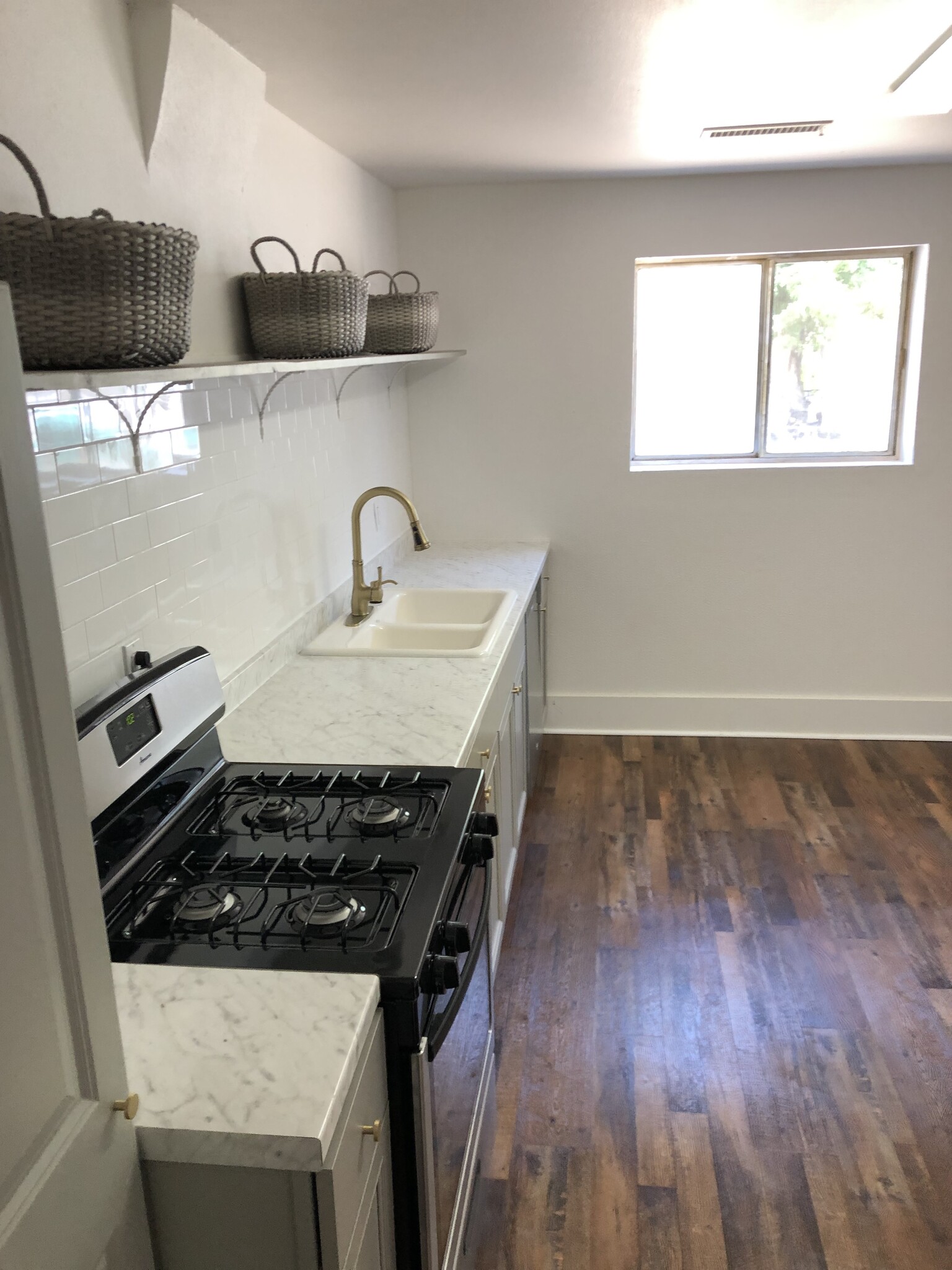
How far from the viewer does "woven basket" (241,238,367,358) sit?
2.28 metres

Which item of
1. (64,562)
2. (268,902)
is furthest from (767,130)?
(268,902)

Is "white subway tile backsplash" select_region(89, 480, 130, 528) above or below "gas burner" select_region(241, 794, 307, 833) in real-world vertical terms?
above

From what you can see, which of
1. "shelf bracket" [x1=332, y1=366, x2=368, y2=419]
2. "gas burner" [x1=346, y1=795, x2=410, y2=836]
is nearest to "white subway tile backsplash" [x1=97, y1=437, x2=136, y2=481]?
"gas burner" [x1=346, y1=795, x2=410, y2=836]

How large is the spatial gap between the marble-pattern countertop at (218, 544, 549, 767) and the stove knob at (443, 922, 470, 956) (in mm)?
551

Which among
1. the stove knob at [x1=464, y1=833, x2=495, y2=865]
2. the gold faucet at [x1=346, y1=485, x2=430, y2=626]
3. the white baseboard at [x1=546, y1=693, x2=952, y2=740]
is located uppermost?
the gold faucet at [x1=346, y1=485, x2=430, y2=626]

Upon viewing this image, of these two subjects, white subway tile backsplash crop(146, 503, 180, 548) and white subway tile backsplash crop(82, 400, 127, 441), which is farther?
white subway tile backsplash crop(146, 503, 180, 548)

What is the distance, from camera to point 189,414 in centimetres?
215

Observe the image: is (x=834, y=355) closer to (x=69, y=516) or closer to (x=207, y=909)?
(x=69, y=516)

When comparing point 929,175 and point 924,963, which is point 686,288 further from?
point 924,963

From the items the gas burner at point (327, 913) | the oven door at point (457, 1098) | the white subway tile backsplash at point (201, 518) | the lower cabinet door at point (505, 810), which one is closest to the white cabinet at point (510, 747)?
the lower cabinet door at point (505, 810)

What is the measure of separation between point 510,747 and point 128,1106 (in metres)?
2.06

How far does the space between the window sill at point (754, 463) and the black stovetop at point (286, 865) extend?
9.02ft

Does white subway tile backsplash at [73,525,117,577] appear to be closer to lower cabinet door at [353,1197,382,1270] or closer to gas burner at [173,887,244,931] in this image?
gas burner at [173,887,244,931]

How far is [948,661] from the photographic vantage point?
174 inches
